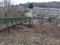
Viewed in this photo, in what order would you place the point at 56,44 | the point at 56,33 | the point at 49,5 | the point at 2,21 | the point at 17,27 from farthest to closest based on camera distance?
the point at 49,5 < the point at 17,27 < the point at 56,33 < the point at 2,21 < the point at 56,44

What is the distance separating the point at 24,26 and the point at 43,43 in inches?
280

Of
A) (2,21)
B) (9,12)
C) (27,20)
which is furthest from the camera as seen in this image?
(9,12)

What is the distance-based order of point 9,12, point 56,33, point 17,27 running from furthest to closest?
point 9,12 < point 17,27 < point 56,33

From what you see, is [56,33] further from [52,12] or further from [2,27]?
[52,12]

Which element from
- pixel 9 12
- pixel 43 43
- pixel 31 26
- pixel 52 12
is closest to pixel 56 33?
pixel 31 26

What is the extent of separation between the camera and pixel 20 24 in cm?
1509

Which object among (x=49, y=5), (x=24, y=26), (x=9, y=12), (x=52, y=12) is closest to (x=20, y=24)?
(x=24, y=26)

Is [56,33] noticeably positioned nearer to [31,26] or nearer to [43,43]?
[31,26]

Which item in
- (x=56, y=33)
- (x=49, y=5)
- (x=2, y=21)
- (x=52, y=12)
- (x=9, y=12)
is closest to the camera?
(x=2, y=21)

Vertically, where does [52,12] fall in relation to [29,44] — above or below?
below

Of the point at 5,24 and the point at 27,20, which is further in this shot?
the point at 27,20

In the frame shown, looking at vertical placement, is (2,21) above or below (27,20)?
above

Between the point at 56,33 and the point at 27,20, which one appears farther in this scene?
the point at 27,20

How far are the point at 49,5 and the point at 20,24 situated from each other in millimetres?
21941
